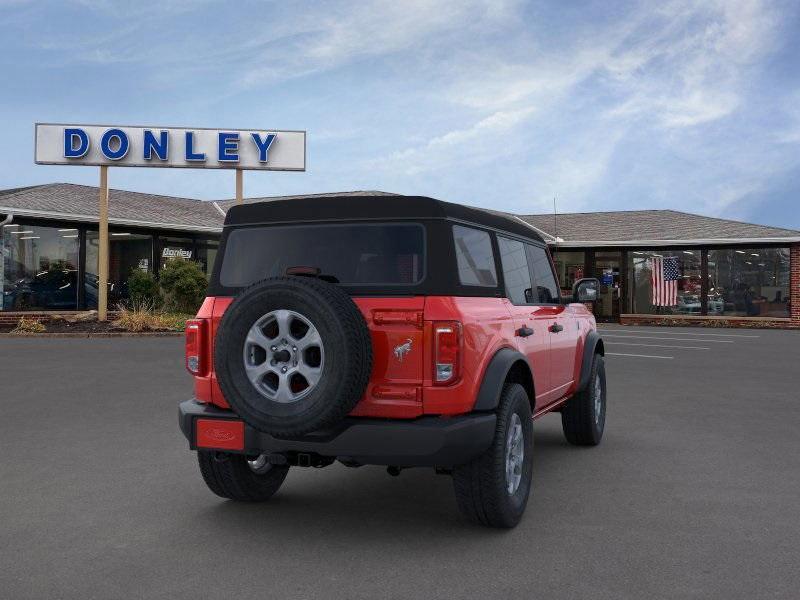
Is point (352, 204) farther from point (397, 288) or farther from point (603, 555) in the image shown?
point (603, 555)

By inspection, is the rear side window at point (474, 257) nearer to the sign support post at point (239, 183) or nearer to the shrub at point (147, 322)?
the shrub at point (147, 322)

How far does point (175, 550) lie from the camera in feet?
14.4

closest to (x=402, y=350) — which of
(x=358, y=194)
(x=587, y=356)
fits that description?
(x=587, y=356)

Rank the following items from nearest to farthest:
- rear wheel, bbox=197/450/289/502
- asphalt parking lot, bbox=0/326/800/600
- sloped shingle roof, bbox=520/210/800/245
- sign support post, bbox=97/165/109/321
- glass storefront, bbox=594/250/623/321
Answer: asphalt parking lot, bbox=0/326/800/600
rear wheel, bbox=197/450/289/502
sign support post, bbox=97/165/109/321
sloped shingle roof, bbox=520/210/800/245
glass storefront, bbox=594/250/623/321

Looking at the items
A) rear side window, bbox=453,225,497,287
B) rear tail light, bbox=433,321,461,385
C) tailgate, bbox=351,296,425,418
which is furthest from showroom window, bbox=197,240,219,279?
rear tail light, bbox=433,321,461,385

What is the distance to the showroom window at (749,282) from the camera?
28.7 metres

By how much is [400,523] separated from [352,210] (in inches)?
76.8

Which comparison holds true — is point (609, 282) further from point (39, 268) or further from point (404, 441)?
point (404, 441)

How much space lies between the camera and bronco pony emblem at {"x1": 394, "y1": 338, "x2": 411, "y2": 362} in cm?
432

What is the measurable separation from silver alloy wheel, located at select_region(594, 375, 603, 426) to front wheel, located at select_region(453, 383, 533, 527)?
2.64 m

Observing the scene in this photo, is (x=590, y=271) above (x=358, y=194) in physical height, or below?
below

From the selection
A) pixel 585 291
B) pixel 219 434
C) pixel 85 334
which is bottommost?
pixel 219 434

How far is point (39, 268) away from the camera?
2517cm

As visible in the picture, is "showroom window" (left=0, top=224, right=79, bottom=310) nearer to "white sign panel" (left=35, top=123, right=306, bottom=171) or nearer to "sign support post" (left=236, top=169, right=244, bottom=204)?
"white sign panel" (left=35, top=123, right=306, bottom=171)
